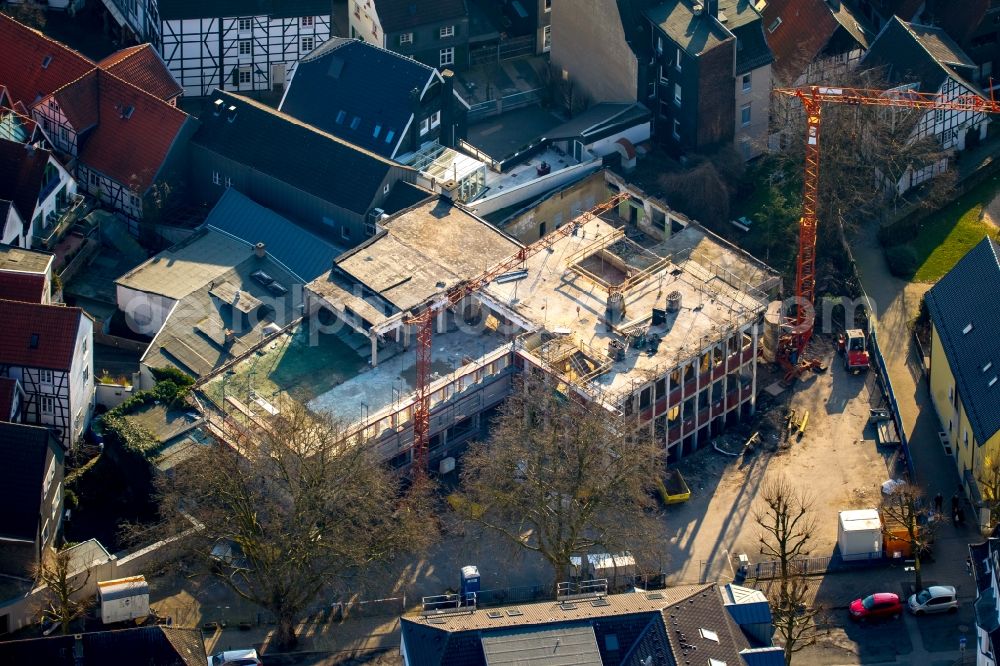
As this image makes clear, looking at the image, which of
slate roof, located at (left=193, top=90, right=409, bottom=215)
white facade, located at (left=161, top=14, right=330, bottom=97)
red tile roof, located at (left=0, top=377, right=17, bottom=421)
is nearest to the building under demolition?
slate roof, located at (left=193, top=90, right=409, bottom=215)

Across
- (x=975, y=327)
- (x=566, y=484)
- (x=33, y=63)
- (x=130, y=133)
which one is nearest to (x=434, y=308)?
(x=566, y=484)

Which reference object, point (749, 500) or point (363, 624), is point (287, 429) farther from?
point (749, 500)

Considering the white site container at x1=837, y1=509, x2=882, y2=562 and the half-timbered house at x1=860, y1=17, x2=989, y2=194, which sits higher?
the half-timbered house at x1=860, y1=17, x2=989, y2=194

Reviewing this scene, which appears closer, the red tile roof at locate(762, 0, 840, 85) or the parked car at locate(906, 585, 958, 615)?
the parked car at locate(906, 585, 958, 615)

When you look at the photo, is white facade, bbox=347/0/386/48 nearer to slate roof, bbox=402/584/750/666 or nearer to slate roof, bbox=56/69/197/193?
slate roof, bbox=56/69/197/193

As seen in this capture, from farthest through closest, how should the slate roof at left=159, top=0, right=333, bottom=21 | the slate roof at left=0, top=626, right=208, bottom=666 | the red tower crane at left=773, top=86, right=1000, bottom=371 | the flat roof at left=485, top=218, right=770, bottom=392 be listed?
the slate roof at left=159, top=0, right=333, bottom=21 < the red tower crane at left=773, top=86, right=1000, bottom=371 < the flat roof at left=485, top=218, right=770, bottom=392 < the slate roof at left=0, top=626, right=208, bottom=666

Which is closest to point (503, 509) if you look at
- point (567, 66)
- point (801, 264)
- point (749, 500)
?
point (749, 500)

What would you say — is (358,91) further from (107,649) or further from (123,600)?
(107,649)
